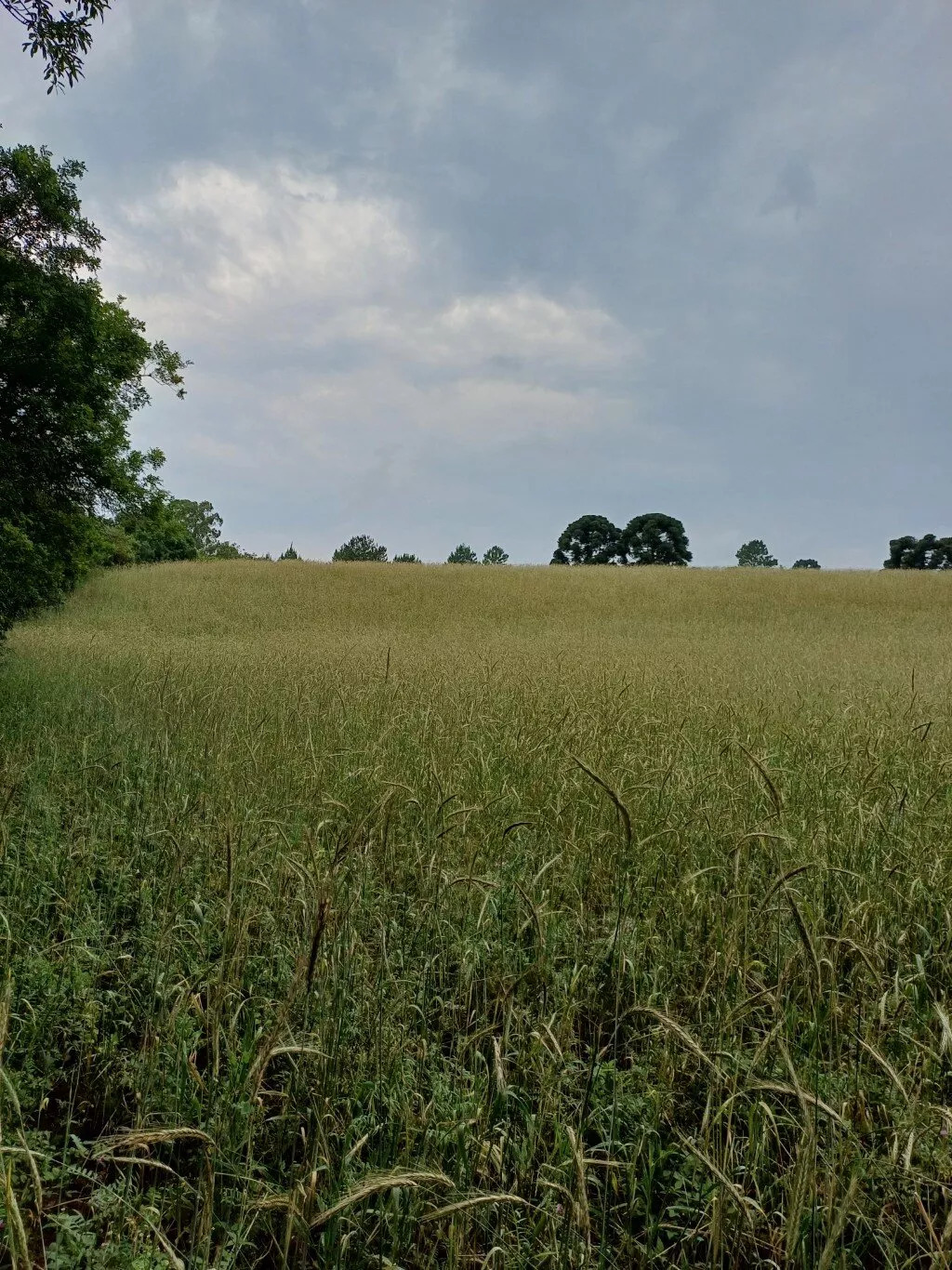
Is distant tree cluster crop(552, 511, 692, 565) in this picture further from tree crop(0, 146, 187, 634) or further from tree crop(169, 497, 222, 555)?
tree crop(0, 146, 187, 634)

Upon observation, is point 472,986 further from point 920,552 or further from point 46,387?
point 920,552

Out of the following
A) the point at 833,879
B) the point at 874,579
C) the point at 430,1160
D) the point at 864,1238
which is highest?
the point at 874,579

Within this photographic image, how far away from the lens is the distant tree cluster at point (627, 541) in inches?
3245

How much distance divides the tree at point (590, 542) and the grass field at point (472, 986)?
8200cm

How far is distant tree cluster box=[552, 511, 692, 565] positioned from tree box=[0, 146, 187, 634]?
Result: 2766 inches

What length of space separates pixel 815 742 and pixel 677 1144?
14.3ft

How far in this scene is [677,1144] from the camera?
1884mm

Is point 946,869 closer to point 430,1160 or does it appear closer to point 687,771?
point 687,771

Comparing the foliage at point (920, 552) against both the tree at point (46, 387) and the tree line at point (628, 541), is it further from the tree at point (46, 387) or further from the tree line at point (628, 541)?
the tree at point (46, 387)

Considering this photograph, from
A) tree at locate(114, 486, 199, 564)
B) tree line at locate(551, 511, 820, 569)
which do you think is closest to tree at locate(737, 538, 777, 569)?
tree line at locate(551, 511, 820, 569)

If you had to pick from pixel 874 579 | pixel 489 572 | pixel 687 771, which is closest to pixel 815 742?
pixel 687 771

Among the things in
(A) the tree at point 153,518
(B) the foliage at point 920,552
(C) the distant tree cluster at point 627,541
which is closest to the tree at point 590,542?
(C) the distant tree cluster at point 627,541

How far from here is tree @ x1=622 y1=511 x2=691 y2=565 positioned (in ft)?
270

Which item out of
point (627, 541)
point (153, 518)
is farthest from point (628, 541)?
point (153, 518)
